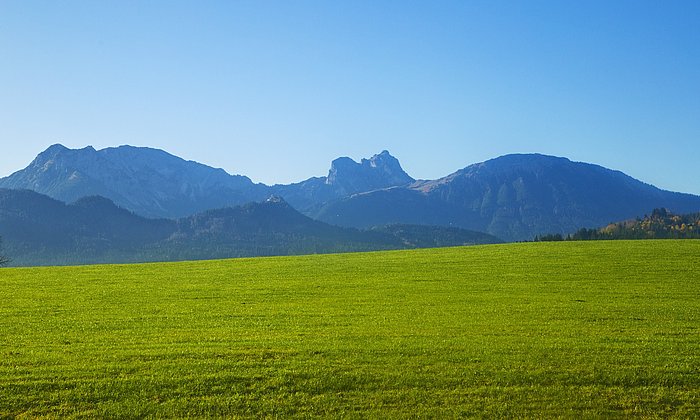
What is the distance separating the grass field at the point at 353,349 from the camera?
18.4 m

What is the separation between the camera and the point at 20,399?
59.8 ft

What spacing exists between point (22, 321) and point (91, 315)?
132 inches

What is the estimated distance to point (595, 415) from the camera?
57.8ft

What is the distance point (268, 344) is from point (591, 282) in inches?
1248

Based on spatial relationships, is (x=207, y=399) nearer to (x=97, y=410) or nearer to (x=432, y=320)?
(x=97, y=410)

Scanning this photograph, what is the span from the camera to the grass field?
18359mm

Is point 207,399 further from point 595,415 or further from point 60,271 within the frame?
point 60,271

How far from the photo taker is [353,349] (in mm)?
23750

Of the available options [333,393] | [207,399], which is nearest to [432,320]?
[333,393]

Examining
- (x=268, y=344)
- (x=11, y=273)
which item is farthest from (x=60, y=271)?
(x=268, y=344)

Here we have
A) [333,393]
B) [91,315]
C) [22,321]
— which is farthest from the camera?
[91,315]

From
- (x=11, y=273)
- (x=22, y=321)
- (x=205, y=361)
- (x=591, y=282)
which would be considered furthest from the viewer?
(x=11, y=273)

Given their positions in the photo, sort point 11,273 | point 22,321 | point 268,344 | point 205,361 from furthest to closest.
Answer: point 11,273, point 22,321, point 268,344, point 205,361

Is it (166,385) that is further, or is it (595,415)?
(166,385)
